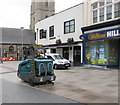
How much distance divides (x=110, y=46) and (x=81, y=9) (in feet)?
21.7

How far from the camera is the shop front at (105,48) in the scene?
1744 centimetres

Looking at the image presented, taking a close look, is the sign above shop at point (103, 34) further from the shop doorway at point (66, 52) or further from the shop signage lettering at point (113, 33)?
the shop doorway at point (66, 52)

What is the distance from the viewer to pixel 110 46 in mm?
18094

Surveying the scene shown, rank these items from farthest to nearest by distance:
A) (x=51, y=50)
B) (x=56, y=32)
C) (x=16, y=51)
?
(x=16, y=51)
(x=51, y=50)
(x=56, y=32)

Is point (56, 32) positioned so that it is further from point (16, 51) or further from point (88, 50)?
point (16, 51)

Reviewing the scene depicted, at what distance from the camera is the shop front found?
17438mm

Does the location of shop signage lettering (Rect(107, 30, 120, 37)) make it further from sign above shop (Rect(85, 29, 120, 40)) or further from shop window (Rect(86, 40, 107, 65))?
shop window (Rect(86, 40, 107, 65))

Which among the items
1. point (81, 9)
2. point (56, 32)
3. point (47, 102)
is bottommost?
point (47, 102)

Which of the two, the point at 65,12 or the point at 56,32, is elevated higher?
the point at 65,12

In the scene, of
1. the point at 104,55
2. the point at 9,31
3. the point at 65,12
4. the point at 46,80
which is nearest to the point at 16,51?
the point at 9,31

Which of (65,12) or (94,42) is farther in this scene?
(65,12)

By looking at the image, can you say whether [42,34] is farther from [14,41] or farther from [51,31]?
[14,41]

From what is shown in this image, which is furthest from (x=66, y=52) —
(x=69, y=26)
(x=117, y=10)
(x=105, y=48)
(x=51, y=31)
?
(x=117, y=10)

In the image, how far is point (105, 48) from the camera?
18.2m
